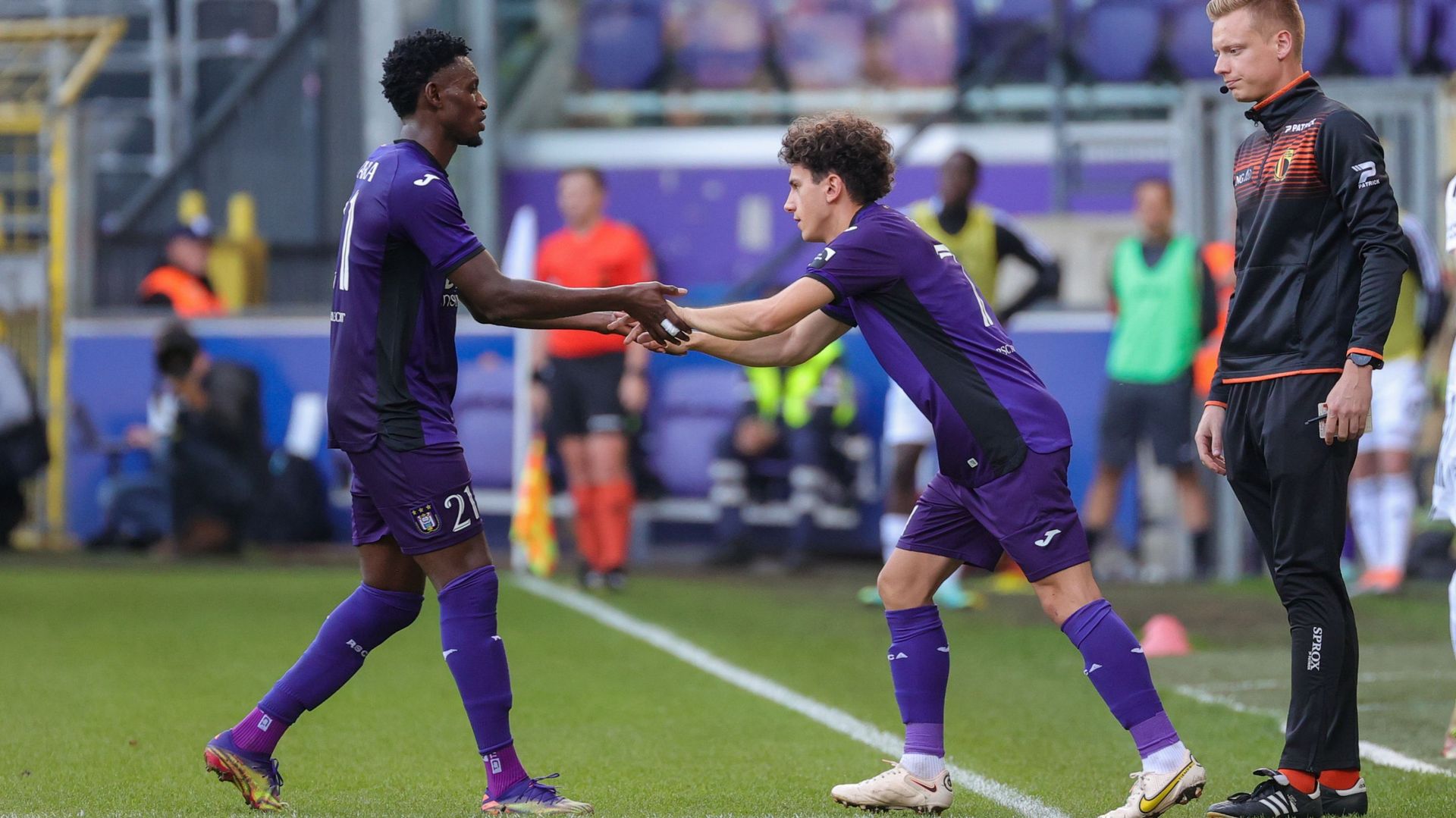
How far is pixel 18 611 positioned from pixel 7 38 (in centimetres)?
912

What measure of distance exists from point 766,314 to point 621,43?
15.0 m

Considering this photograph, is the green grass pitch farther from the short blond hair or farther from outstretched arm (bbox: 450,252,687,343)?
the short blond hair

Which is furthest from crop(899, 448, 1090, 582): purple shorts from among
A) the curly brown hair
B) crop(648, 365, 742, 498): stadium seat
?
crop(648, 365, 742, 498): stadium seat

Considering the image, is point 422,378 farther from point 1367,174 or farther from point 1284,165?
point 1367,174

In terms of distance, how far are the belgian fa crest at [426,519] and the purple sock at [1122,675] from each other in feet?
5.12

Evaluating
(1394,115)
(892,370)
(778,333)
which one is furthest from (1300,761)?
(1394,115)

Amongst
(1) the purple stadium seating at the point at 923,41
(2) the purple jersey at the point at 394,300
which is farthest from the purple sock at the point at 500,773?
(1) the purple stadium seating at the point at 923,41

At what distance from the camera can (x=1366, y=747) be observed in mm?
5871

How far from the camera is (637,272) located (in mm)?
10602

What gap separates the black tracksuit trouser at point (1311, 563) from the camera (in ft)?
15.0

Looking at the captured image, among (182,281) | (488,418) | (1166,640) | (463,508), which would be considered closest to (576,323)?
(463,508)

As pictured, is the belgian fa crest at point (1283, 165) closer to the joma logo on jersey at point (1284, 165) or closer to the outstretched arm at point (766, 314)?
the joma logo on jersey at point (1284, 165)

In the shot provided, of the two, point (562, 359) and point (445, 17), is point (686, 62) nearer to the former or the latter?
point (445, 17)

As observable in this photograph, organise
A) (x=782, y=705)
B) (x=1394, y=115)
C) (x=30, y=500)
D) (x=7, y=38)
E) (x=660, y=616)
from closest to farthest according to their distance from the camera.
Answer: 1. (x=782, y=705)
2. (x=660, y=616)
3. (x=1394, y=115)
4. (x=30, y=500)
5. (x=7, y=38)
